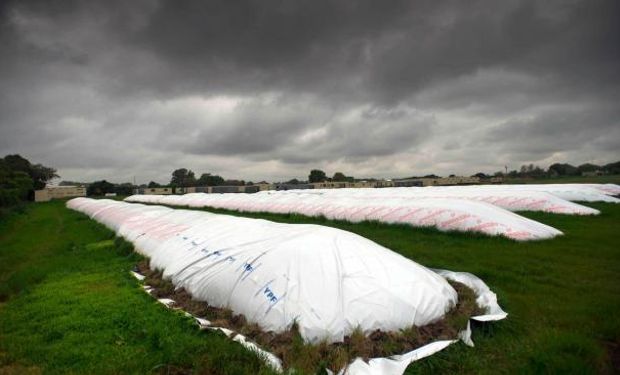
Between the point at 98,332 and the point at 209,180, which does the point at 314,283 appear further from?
the point at 209,180

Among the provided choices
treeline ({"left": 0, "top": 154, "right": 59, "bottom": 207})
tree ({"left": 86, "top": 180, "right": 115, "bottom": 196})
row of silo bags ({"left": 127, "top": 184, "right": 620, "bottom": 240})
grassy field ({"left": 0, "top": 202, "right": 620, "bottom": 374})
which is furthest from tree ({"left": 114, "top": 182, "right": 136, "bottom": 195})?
grassy field ({"left": 0, "top": 202, "right": 620, "bottom": 374})

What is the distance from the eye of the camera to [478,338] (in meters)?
4.49

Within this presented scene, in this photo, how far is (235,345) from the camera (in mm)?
4164

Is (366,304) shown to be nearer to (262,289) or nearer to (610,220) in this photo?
(262,289)

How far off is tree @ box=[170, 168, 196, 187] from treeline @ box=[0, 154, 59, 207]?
93.6 feet

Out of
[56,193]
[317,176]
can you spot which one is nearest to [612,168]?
[317,176]

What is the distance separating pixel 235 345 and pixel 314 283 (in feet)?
3.79

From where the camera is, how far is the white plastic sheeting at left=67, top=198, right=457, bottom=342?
14.2ft

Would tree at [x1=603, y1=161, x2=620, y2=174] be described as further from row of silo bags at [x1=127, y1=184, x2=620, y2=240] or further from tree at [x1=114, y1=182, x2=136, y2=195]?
tree at [x1=114, y1=182, x2=136, y2=195]

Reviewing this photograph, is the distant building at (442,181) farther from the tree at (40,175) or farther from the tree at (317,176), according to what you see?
the tree at (40,175)

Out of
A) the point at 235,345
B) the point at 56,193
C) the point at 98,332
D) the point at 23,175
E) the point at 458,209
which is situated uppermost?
the point at 23,175

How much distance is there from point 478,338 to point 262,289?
2.72 m

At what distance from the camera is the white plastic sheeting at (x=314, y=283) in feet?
14.2

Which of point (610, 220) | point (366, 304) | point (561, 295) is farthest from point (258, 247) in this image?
point (610, 220)
